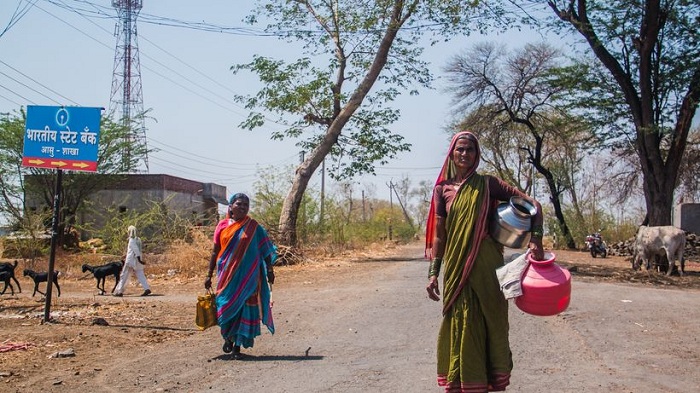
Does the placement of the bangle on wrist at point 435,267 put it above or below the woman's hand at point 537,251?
below

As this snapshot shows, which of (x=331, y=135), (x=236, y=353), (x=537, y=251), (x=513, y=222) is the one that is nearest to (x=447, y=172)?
(x=513, y=222)

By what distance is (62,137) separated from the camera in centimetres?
905

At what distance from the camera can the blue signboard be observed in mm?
9000

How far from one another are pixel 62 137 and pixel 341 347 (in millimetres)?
4730

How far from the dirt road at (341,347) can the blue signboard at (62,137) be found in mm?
2186

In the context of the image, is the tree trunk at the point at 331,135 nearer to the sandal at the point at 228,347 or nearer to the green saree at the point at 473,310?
the sandal at the point at 228,347

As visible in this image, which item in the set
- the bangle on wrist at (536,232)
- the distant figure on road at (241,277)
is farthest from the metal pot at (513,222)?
the distant figure on road at (241,277)

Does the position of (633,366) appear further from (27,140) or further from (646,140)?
(646,140)

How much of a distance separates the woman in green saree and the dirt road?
138 centimetres

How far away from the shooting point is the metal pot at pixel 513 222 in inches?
161

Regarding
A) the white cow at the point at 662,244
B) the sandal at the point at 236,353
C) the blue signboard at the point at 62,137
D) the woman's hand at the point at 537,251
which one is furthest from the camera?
the white cow at the point at 662,244

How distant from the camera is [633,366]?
621 cm

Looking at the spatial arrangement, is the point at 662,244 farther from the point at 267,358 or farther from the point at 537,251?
the point at 537,251

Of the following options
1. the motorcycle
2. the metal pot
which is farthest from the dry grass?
the metal pot
